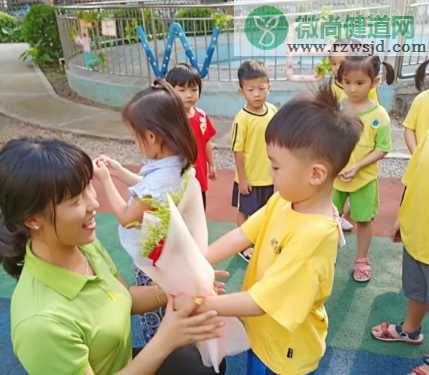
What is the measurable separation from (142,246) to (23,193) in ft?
1.12

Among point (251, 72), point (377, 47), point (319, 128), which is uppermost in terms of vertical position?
point (319, 128)

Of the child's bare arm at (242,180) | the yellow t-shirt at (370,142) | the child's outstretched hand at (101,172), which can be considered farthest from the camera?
the child's bare arm at (242,180)

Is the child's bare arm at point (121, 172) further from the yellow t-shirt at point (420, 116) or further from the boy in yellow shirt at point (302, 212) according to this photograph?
the yellow t-shirt at point (420, 116)

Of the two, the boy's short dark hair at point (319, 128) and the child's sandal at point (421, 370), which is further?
the child's sandal at point (421, 370)

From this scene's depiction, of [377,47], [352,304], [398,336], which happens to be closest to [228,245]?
[398,336]

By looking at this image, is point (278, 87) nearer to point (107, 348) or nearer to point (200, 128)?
point (200, 128)

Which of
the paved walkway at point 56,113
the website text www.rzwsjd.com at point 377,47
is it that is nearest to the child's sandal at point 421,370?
the paved walkway at point 56,113

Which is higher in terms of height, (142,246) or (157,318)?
(142,246)

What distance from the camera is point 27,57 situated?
11914 mm

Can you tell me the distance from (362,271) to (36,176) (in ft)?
7.58

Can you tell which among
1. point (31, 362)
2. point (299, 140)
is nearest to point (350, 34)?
point (299, 140)

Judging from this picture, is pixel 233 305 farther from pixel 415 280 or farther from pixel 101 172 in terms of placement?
pixel 415 280

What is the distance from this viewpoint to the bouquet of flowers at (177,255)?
3.64 ft

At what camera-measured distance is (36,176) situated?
3.84 feet
